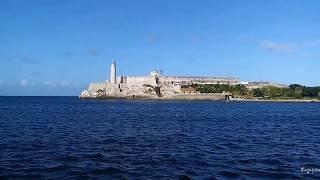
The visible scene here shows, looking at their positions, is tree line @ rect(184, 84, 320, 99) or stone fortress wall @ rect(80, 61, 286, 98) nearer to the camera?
stone fortress wall @ rect(80, 61, 286, 98)

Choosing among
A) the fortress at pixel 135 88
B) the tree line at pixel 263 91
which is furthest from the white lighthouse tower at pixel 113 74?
the tree line at pixel 263 91

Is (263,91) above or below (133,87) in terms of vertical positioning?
below

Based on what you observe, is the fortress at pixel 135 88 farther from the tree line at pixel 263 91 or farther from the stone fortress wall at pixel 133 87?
the tree line at pixel 263 91

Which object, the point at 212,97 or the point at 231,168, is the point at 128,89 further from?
the point at 231,168

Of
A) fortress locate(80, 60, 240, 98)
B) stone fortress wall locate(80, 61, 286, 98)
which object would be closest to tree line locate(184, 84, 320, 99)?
fortress locate(80, 60, 240, 98)

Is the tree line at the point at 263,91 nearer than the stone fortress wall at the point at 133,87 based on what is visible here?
No

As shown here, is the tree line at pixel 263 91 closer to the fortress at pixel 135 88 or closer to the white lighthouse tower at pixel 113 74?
the fortress at pixel 135 88

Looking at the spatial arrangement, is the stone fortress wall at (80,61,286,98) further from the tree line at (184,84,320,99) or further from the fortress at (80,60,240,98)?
the tree line at (184,84,320,99)

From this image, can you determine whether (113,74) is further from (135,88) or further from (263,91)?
(263,91)

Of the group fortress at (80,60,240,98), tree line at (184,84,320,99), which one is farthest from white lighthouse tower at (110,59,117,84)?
tree line at (184,84,320,99)

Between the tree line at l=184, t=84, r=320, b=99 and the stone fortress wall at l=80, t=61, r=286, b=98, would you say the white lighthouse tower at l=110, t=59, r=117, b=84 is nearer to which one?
the stone fortress wall at l=80, t=61, r=286, b=98

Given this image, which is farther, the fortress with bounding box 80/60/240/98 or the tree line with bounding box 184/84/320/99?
the tree line with bounding box 184/84/320/99

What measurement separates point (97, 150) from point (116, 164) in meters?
4.68

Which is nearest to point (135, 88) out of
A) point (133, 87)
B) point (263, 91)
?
point (133, 87)
